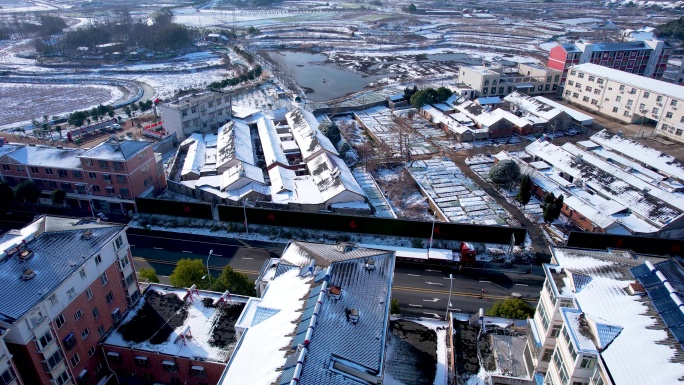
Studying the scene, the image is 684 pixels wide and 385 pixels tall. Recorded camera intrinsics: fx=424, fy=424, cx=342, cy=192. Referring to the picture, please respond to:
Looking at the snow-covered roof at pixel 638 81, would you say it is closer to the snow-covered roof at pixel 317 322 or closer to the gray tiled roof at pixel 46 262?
the snow-covered roof at pixel 317 322

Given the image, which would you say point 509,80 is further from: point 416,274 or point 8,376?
point 8,376

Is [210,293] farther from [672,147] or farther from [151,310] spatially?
[672,147]

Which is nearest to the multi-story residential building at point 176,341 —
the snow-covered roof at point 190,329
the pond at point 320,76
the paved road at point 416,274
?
the snow-covered roof at point 190,329

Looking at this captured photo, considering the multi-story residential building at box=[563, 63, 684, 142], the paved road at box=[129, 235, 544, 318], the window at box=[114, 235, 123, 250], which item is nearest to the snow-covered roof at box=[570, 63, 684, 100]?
the multi-story residential building at box=[563, 63, 684, 142]

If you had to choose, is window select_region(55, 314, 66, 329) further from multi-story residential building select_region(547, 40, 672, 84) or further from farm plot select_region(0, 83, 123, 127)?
multi-story residential building select_region(547, 40, 672, 84)

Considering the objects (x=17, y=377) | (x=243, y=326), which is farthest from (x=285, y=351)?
(x=17, y=377)

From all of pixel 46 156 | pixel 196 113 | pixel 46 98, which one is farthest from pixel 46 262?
pixel 46 98
